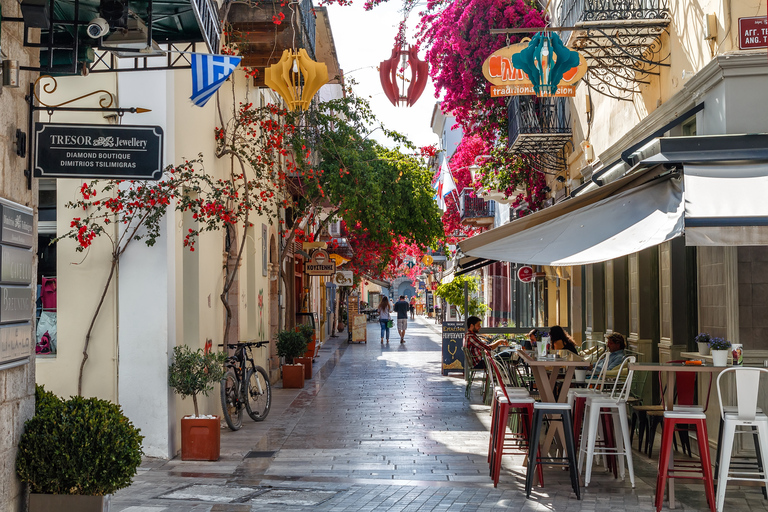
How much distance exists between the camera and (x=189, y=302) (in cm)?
1080

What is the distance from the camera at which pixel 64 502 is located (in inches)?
221

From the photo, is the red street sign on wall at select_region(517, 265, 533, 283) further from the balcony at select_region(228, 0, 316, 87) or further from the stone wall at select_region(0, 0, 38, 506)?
the stone wall at select_region(0, 0, 38, 506)

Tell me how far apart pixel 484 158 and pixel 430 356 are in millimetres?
7921

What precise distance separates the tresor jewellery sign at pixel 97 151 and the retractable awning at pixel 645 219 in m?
3.40

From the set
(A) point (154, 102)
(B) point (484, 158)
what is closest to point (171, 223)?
(A) point (154, 102)

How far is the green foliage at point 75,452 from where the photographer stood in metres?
5.61

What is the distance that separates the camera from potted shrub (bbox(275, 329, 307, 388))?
55.0ft

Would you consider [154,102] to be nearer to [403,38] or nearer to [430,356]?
[403,38]

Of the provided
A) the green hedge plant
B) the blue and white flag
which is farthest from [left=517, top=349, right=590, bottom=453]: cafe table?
the blue and white flag

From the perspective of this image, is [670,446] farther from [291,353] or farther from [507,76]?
[291,353]

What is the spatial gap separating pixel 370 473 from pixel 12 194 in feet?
14.9

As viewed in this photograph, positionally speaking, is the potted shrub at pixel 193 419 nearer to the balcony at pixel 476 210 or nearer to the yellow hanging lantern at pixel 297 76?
the yellow hanging lantern at pixel 297 76

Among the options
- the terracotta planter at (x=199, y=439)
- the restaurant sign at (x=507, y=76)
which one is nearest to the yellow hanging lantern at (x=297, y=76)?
the restaurant sign at (x=507, y=76)

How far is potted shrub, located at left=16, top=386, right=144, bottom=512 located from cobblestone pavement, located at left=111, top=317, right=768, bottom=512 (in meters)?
1.21
